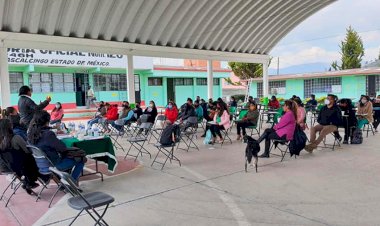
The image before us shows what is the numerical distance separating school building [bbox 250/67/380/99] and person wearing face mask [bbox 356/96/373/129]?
13178 mm

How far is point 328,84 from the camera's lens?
930 inches

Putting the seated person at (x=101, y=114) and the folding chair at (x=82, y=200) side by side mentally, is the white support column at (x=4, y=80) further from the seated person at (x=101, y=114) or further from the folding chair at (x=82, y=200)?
the folding chair at (x=82, y=200)

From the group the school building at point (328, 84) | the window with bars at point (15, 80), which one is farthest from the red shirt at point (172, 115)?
the school building at point (328, 84)

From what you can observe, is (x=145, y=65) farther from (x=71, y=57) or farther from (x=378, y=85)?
(x=378, y=85)

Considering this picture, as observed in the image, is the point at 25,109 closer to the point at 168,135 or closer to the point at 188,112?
the point at 168,135

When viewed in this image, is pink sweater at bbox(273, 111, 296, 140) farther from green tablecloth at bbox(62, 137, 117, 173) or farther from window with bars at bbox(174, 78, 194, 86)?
window with bars at bbox(174, 78, 194, 86)

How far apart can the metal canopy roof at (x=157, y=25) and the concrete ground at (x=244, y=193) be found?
6.05 m

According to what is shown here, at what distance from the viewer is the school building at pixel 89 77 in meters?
20.4

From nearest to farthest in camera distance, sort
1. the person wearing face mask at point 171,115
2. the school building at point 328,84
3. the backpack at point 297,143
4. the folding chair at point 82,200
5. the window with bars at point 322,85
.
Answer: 1. the folding chair at point 82,200
2. the backpack at point 297,143
3. the person wearing face mask at point 171,115
4. the school building at point 328,84
5. the window with bars at point 322,85

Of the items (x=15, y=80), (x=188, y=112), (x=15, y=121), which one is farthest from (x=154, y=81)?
(x=15, y=121)

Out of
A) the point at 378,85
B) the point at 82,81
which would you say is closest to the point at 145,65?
the point at 82,81

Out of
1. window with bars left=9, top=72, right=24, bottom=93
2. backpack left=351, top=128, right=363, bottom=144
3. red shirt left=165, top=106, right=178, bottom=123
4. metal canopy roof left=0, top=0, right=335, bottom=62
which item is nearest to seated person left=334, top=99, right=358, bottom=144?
backpack left=351, top=128, right=363, bottom=144

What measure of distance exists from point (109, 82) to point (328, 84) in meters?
15.4

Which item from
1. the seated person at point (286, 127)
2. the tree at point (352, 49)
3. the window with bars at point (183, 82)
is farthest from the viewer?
the tree at point (352, 49)
